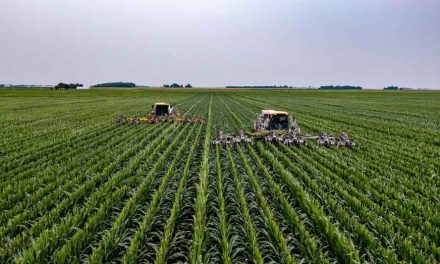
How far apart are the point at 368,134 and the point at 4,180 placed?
19022 mm

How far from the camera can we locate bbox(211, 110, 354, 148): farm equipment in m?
15.6

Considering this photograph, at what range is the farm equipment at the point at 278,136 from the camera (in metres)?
15.6

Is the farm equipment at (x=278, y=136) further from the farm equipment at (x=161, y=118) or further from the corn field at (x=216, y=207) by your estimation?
the farm equipment at (x=161, y=118)

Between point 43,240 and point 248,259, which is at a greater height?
point 43,240

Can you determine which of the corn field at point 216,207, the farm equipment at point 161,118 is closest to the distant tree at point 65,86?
the farm equipment at point 161,118

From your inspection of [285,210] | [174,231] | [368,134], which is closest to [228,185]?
[285,210]

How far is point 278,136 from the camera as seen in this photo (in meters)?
16.5

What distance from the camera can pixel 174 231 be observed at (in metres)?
6.37

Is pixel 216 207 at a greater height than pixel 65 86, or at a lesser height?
lesser

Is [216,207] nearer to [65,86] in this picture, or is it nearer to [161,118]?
[161,118]

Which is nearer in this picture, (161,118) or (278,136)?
(278,136)

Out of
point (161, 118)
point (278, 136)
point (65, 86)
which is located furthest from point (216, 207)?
point (65, 86)

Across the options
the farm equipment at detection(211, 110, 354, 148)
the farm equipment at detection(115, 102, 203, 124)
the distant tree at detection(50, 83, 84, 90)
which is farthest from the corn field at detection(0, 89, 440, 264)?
the distant tree at detection(50, 83, 84, 90)

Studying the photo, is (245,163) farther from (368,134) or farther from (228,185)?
(368,134)
